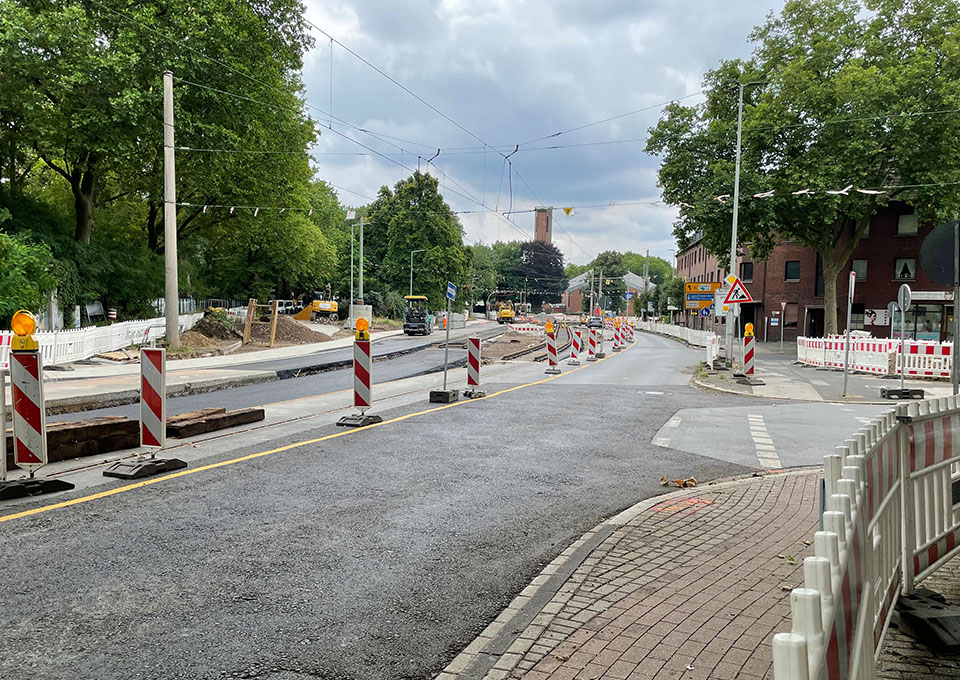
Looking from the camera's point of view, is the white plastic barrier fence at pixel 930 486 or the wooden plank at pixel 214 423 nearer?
the white plastic barrier fence at pixel 930 486

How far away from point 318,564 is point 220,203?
3189 centimetres

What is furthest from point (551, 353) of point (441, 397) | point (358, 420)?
point (358, 420)

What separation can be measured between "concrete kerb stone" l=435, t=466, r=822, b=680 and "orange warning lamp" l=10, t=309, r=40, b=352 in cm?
512

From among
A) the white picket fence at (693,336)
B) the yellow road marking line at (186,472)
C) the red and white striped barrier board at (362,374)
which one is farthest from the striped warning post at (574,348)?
the red and white striped barrier board at (362,374)

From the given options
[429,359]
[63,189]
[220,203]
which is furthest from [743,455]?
[63,189]

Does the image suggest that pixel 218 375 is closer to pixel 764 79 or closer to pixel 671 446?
pixel 671 446

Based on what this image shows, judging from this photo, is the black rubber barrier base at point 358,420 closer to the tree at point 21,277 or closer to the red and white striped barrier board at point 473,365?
the red and white striped barrier board at point 473,365

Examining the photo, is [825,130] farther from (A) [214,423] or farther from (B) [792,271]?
(A) [214,423]

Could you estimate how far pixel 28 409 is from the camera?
259 inches

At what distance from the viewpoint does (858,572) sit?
237 cm

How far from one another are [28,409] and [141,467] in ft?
3.97

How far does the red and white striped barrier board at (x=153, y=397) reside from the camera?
7435 mm

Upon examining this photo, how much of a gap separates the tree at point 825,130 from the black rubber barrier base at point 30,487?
33506 mm

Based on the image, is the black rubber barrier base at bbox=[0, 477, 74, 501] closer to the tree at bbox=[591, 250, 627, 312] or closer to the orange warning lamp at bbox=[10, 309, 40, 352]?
the orange warning lamp at bbox=[10, 309, 40, 352]
